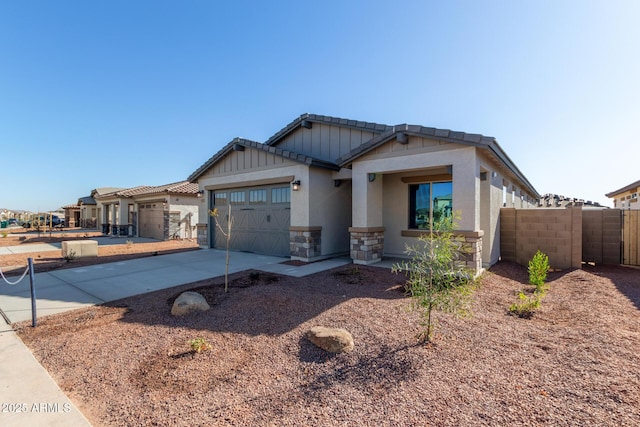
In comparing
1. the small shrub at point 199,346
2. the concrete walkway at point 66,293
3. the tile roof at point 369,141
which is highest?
the tile roof at point 369,141

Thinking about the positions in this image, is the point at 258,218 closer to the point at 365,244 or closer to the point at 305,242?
the point at 305,242

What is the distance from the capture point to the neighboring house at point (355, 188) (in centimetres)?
723

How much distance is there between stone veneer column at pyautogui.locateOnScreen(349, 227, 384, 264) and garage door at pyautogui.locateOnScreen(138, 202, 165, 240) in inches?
572

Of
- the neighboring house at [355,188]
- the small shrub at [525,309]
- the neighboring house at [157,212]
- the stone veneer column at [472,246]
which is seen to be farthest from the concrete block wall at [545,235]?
the neighboring house at [157,212]

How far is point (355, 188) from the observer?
8.87 metres

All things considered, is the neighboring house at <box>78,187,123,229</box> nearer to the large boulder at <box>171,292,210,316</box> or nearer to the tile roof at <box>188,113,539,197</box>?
the tile roof at <box>188,113,539,197</box>

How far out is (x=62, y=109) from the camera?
46.7ft

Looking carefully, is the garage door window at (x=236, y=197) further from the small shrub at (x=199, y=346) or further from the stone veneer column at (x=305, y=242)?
the small shrub at (x=199, y=346)

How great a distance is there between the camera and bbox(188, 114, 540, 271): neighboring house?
23.7ft

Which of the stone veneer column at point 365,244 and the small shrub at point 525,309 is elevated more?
the stone veneer column at point 365,244

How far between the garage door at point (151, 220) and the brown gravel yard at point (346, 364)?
1475 centimetres

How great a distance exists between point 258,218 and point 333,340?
8479mm

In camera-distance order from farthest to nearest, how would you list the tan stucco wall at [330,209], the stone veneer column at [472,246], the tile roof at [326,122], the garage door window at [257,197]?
1. the garage door window at [257,197]
2. the tile roof at [326,122]
3. the tan stucco wall at [330,209]
4. the stone veneer column at [472,246]

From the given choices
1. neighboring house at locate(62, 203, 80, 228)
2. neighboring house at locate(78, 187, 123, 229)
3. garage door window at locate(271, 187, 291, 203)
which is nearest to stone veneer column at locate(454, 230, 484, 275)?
garage door window at locate(271, 187, 291, 203)
